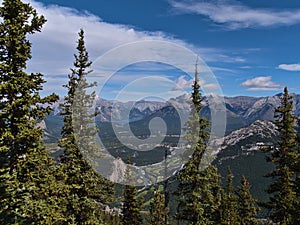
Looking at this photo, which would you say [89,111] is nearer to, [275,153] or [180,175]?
[180,175]

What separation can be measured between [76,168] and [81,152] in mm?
1557

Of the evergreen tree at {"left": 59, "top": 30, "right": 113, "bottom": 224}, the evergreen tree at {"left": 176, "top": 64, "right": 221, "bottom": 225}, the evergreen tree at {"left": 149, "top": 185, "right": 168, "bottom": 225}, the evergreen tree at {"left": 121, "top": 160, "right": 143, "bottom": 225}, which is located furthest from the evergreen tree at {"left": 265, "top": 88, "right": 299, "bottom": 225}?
the evergreen tree at {"left": 149, "top": 185, "right": 168, "bottom": 225}

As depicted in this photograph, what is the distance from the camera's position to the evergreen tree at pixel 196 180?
2416 centimetres

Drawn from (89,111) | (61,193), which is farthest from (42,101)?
(89,111)

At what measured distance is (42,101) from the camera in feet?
45.3

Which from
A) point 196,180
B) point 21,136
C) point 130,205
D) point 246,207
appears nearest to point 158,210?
point 130,205

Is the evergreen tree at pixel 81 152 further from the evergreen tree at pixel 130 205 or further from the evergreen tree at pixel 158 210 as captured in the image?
the evergreen tree at pixel 158 210

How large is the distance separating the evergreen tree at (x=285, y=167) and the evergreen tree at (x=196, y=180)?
572 cm

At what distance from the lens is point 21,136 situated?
41.8ft

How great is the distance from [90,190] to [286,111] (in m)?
18.3

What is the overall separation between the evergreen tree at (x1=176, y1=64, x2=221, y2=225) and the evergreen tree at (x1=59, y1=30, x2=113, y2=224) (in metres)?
6.59

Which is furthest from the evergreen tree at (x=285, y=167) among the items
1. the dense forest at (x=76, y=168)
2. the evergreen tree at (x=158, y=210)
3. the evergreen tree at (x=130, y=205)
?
the evergreen tree at (x=158, y=210)

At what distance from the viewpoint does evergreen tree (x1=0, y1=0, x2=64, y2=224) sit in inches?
496

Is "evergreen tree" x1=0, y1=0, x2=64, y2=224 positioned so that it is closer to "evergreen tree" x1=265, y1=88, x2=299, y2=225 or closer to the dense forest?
the dense forest
